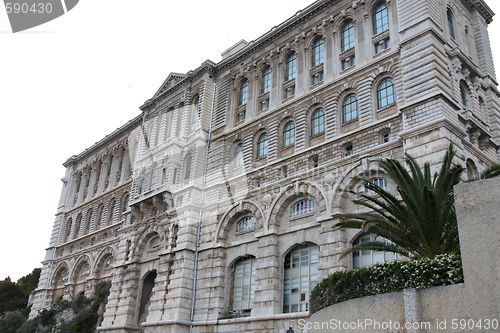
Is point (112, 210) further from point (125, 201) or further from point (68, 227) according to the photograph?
point (68, 227)

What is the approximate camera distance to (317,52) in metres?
29.6

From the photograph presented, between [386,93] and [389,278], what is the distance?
14.5 metres

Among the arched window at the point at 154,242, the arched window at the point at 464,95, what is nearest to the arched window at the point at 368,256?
the arched window at the point at 464,95

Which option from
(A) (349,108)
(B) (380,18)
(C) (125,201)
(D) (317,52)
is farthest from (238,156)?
(C) (125,201)

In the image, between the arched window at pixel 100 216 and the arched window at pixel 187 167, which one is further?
the arched window at pixel 100 216

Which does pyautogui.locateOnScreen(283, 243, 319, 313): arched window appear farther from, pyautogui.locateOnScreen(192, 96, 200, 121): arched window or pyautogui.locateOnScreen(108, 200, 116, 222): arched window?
pyautogui.locateOnScreen(108, 200, 116, 222): arched window

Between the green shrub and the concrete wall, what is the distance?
2.10 ft

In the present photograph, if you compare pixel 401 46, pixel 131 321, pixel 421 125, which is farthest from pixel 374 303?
pixel 131 321

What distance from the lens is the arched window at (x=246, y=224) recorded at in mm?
28141

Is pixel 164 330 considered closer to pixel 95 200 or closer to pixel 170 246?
pixel 170 246

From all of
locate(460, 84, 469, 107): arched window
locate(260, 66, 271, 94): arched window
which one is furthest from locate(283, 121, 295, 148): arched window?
locate(460, 84, 469, 107): arched window

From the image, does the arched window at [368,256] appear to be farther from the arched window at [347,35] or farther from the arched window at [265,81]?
the arched window at [265,81]

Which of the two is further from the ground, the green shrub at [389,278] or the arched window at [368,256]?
the arched window at [368,256]

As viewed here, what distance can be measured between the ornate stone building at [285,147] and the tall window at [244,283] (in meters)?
0.09
